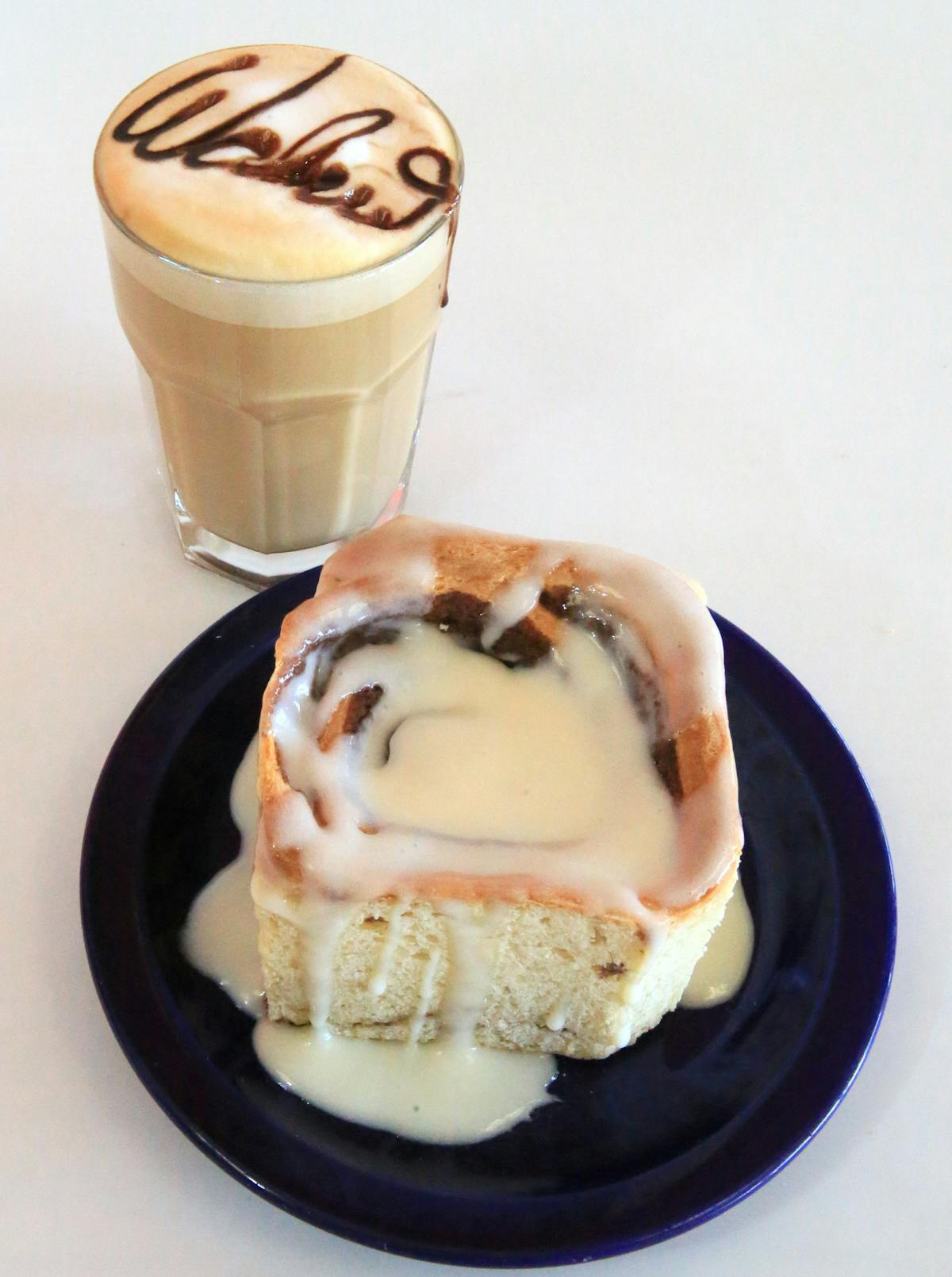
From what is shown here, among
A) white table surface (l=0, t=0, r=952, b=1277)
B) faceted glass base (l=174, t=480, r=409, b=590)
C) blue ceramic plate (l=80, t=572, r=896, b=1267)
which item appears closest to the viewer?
blue ceramic plate (l=80, t=572, r=896, b=1267)

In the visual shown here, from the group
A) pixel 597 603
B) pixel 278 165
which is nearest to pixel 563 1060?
pixel 597 603

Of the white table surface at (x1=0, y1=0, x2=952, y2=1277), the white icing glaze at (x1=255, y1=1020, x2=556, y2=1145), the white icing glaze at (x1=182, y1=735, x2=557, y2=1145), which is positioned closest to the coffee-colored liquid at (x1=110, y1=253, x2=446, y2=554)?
the white table surface at (x1=0, y1=0, x2=952, y2=1277)

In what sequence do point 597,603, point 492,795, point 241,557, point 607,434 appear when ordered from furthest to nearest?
1. point 607,434
2. point 241,557
3. point 597,603
4. point 492,795

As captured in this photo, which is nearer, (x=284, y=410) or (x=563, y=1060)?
(x=563, y=1060)

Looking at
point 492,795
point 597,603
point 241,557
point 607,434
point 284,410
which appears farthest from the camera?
point 607,434

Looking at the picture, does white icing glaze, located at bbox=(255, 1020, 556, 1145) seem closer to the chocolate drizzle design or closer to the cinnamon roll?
the cinnamon roll

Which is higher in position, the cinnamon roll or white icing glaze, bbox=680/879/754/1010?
the cinnamon roll

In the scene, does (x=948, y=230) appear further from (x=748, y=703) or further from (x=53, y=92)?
(x=53, y=92)

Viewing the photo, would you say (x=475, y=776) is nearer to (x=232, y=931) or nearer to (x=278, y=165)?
(x=232, y=931)
